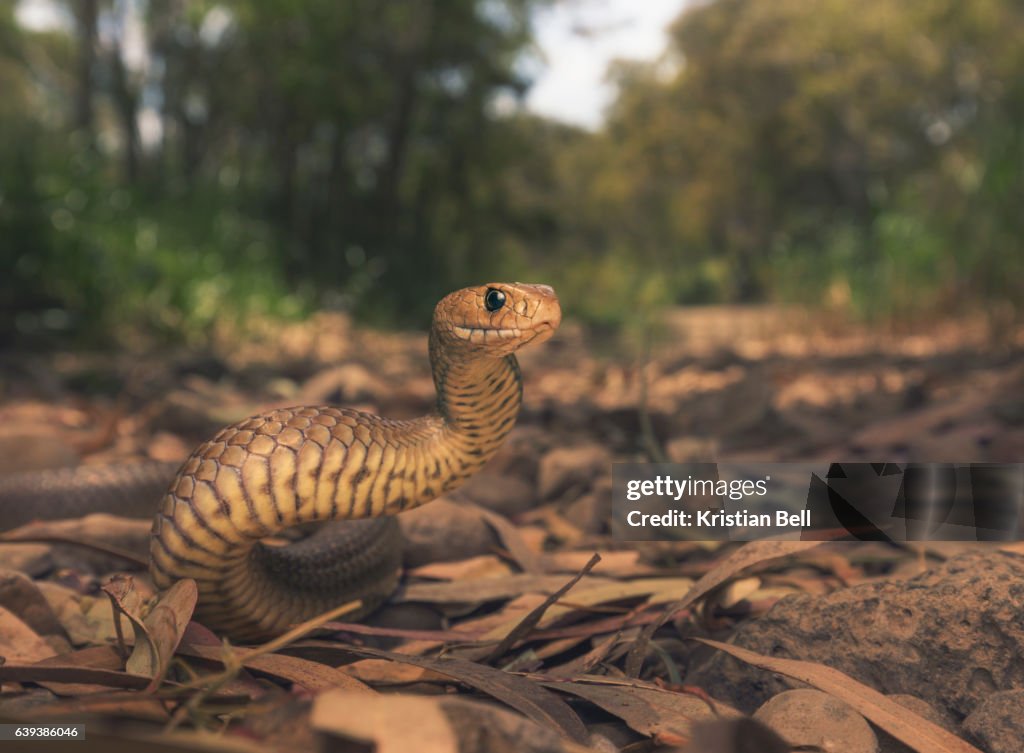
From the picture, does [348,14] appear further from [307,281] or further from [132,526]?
[132,526]

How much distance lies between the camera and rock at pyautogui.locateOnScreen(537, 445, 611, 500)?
316 cm

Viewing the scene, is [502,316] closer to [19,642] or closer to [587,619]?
[587,619]

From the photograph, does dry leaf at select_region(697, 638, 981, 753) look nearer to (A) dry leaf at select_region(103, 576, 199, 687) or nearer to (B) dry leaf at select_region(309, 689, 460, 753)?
(B) dry leaf at select_region(309, 689, 460, 753)

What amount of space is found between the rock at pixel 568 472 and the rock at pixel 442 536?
19.8 inches

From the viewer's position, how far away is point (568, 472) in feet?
10.4

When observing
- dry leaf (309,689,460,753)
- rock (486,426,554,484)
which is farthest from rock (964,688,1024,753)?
rock (486,426,554,484)

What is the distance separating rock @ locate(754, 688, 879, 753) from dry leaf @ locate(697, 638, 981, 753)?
4 cm

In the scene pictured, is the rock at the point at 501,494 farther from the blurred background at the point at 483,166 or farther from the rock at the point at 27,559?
the blurred background at the point at 483,166

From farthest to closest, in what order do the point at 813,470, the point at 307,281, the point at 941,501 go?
the point at 307,281
the point at 813,470
the point at 941,501

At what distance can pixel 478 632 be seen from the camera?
214cm

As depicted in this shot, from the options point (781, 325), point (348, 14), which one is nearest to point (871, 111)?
point (348, 14)

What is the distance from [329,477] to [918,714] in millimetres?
1135

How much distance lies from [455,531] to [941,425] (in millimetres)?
1939

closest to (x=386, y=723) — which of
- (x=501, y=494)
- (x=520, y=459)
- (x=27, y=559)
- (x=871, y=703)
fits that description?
(x=871, y=703)
